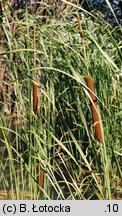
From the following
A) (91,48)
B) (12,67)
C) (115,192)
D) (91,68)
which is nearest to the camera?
(12,67)

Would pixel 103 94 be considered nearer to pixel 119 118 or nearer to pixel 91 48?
pixel 119 118

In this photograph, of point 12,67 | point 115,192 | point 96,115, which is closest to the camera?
point 96,115

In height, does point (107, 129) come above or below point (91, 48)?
below

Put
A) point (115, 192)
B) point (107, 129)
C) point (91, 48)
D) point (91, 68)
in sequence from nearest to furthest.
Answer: point (107, 129) → point (115, 192) → point (91, 68) → point (91, 48)

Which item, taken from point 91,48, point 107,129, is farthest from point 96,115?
point 91,48

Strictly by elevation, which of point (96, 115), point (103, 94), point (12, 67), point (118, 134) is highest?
point (12, 67)

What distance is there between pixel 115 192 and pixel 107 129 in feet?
1.20

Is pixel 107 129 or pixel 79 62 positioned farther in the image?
pixel 79 62

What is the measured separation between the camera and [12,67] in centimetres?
136

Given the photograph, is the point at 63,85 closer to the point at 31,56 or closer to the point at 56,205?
the point at 31,56

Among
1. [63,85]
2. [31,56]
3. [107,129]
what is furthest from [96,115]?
[63,85]

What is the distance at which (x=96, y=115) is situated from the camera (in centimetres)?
118

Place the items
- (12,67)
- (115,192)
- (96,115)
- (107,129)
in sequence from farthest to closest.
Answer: (115,192), (107,129), (12,67), (96,115)

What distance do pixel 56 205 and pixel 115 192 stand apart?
0.64 m
